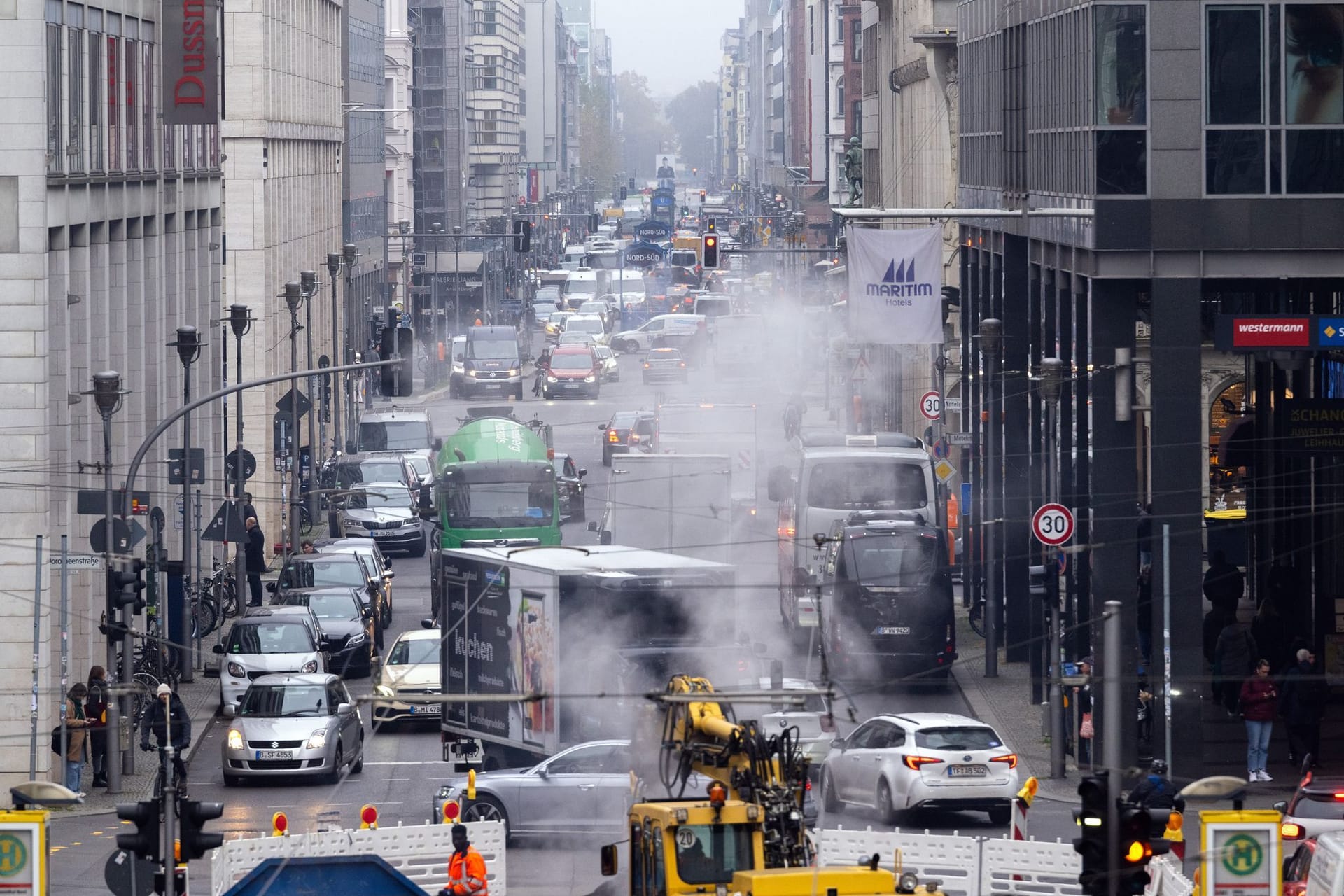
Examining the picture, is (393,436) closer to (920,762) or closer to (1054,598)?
(1054,598)

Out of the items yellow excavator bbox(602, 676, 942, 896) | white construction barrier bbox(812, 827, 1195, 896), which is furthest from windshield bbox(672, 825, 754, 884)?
white construction barrier bbox(812, 827, 1195, 896)

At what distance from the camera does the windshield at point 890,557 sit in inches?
1341

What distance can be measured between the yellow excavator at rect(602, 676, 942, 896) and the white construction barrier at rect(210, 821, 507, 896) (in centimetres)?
247

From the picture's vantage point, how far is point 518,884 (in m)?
22.4

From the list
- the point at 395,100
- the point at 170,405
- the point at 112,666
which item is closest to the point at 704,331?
the point at 395,100

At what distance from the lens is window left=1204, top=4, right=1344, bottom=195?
26.9 meters

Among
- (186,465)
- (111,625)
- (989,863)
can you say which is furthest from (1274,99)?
(186,465)

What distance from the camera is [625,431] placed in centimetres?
6006

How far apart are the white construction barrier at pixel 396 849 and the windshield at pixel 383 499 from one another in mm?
30632

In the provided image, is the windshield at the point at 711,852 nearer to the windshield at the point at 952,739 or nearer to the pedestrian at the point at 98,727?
the windshield at the point at 952,739

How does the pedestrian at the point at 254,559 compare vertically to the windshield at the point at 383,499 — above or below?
→ below

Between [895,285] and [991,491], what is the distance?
12.7ft

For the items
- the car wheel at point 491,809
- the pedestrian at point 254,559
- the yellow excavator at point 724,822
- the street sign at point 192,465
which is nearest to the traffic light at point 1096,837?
the yellow excavator at point 724,822

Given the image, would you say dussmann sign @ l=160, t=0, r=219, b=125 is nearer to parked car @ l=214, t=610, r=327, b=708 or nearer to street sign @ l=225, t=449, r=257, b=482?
street sign @ l=225, t=449, r=257, b=482
